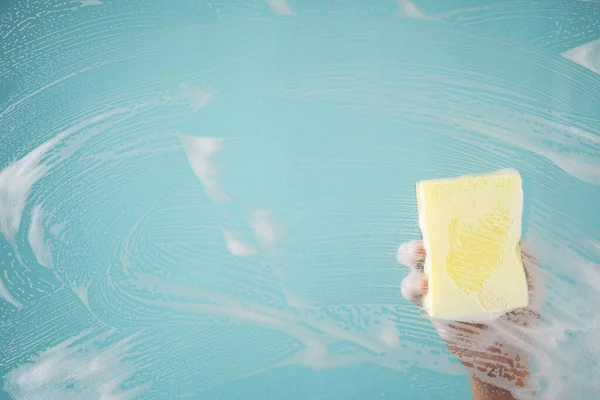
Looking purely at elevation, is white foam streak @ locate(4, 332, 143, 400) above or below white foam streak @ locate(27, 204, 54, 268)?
below

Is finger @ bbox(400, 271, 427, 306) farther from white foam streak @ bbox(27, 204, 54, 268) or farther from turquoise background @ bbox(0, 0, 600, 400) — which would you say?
white foam streak @ bbox(27, 204, 54, 268)

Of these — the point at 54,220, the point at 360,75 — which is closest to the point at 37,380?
the point at 54,220

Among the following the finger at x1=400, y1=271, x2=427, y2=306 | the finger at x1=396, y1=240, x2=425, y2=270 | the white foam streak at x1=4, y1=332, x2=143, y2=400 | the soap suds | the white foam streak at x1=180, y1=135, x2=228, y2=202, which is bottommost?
the white foam streak at x1=4, y1=332, x2=143, y2=400

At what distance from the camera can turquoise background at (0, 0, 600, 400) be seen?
60 cm

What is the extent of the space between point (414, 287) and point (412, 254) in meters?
0.04

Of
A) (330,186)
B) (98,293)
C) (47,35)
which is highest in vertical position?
(47,35)

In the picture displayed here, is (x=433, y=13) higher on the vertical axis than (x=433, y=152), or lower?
higher

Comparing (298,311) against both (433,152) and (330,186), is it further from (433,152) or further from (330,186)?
(433,152)

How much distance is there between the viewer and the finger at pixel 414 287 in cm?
59

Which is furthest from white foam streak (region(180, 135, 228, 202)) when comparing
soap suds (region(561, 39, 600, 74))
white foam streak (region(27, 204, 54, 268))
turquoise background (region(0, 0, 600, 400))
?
soap suds (region(561, 39, 600, 74))

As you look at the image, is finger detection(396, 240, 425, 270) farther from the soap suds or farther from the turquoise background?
the soap suds

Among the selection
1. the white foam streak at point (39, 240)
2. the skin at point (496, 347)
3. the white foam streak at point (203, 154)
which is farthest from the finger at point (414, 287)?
the white foam streak at point (39, 240)

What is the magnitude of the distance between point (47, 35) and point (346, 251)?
18.5 inches

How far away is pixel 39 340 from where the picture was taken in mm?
605
